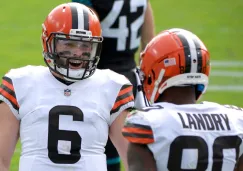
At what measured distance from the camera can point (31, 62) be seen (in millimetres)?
10055

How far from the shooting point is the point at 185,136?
337 centimetres

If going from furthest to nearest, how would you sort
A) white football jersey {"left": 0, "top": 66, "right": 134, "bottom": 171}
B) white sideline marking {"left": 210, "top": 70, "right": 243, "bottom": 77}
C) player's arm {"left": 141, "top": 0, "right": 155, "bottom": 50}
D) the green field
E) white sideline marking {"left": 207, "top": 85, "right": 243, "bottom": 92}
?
1. white sideline marking {"left": 210, "top": 70, "right": 243, "bottom": 77}
2. the green field
3. white sideline marking {"left": 207, "top": 85, "right": 243, "bottom": 92}
4. player's arm {"left": 141, "top": 0, "right": 155, "bottom": 50}
5. white football jersey {"left": 0, "top": 66, "right": 134, "bottom": 171}

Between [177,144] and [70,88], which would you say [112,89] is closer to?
[70,88]

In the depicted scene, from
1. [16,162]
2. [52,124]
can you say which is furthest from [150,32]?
[52,124]

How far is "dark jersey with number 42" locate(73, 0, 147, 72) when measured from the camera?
579 centimetres

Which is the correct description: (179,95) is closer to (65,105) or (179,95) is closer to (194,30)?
(65,105)

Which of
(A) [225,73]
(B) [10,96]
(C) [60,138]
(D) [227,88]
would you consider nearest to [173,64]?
(C) [60,138]

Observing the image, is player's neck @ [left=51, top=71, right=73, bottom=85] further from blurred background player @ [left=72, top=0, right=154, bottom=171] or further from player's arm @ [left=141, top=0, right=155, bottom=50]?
player's arm @ [left=141, top=0, right=155, bottom=50]

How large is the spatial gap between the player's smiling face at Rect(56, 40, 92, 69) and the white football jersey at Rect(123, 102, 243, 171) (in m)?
0.74

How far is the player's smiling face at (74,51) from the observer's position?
4086mm

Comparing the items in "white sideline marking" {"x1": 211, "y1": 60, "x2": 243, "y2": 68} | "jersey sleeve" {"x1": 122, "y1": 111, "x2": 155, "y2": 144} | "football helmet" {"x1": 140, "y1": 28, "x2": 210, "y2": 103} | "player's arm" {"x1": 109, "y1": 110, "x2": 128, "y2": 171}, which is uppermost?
"football helmet" {"x1": 140, "y1": 28, "x2": 210, "y2": 103}

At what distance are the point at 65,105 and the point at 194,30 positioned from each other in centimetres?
765

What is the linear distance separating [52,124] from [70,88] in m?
0.20

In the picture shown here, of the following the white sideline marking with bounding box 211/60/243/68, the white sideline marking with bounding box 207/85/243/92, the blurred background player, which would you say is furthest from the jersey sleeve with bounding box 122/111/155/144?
the white sideline marking with bounding box 211/60/243/68
